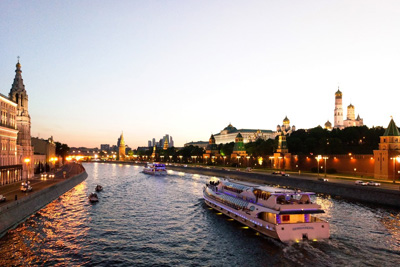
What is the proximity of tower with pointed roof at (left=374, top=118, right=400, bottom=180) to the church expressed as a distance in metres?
80.5

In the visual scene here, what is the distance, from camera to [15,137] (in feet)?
246

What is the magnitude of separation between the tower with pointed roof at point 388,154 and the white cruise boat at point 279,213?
47796mm

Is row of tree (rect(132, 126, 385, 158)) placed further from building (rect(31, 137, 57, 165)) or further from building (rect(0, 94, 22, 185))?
building (rect(0, 94, 22, 185))

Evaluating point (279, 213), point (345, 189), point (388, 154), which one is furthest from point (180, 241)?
point (388, 154)

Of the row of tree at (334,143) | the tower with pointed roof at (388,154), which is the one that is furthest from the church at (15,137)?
the row of tree at (334,143)

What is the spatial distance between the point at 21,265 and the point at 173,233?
16845 mm

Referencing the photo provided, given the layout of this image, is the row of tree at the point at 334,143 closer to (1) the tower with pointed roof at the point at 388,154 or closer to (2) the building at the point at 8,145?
(1) the tower with pointed roof at the point at 388,154

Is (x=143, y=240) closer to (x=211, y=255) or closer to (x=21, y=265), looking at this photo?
(x=211, y=255)

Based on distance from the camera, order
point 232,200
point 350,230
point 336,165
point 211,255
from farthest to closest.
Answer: point 336,165 → point 232,200 → point 350,230 → point 211,255

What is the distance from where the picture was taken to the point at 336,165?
105812 millimetres

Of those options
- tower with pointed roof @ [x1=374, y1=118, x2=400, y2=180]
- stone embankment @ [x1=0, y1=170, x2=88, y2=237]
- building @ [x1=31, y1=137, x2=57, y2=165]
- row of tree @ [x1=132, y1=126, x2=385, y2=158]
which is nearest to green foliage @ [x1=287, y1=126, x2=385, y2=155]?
row of tree @ [x1=132, y1=126, x2=385, y2=158]

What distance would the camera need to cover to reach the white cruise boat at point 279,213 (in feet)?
117

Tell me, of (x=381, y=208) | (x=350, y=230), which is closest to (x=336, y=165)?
(x=381, y=208)

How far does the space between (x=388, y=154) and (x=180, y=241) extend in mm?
63068
